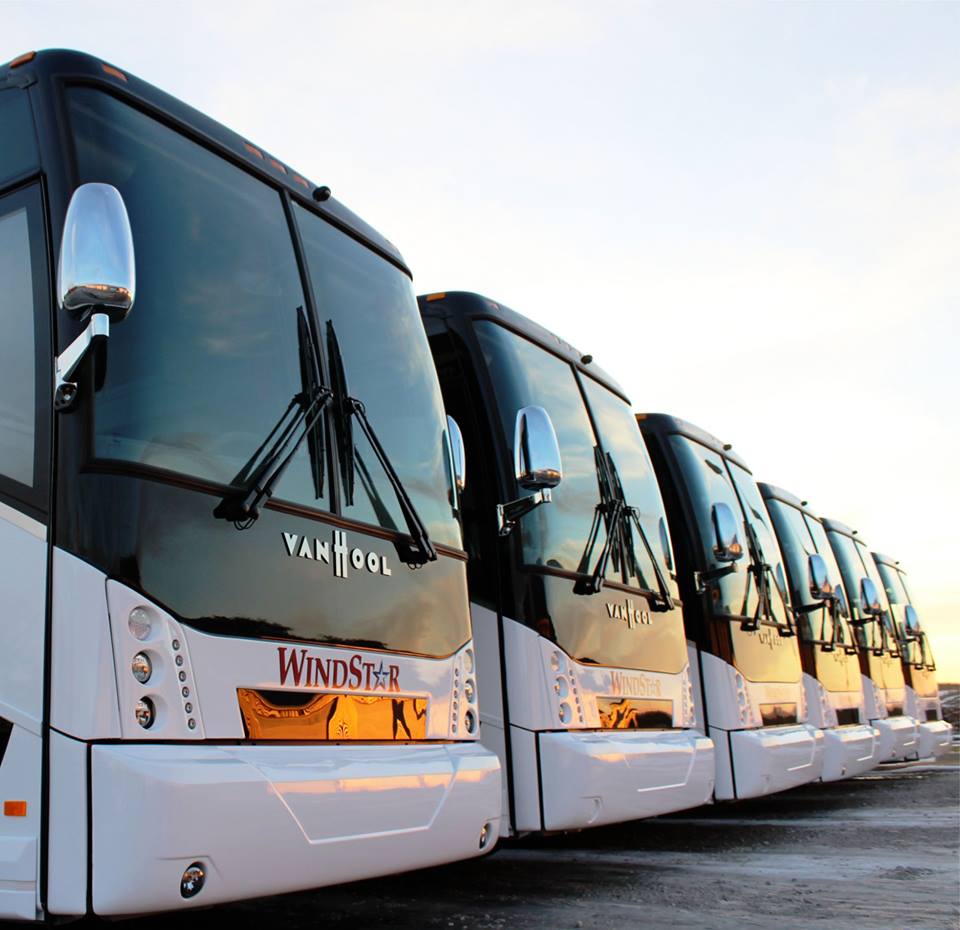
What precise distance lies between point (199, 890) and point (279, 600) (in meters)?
0.97

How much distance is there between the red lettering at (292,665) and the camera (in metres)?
3.86

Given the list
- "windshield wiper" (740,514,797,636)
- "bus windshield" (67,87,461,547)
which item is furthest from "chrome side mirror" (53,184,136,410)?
"windshield wiper" (740,514,797,636)

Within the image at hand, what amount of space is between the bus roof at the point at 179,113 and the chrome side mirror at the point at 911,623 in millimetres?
12178

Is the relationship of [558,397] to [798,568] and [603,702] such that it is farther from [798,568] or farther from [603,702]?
[798,568]

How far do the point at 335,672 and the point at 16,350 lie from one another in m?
1.47

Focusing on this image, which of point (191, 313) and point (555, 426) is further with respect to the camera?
point (555, 426)

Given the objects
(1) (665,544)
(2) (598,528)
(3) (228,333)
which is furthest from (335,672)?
(1) (665,544)

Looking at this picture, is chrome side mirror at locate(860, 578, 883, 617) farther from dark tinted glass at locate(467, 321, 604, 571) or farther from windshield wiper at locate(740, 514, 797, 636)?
dark tinted glass at locate(467, 321, 604, 571)

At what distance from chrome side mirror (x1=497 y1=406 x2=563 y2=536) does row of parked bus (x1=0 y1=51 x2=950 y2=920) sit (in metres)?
0.02

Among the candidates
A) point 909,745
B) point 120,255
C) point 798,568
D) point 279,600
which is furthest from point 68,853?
point 909,745

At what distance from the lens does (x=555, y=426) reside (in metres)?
6.47

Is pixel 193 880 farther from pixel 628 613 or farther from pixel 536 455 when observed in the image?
pixel 628 613

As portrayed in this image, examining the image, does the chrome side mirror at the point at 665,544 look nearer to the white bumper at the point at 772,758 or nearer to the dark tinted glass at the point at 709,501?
the dark tinted glass at the point at 709,501

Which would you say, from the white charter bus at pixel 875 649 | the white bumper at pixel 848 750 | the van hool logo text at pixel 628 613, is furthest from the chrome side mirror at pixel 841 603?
the van hool logo text at pixel 628 613
